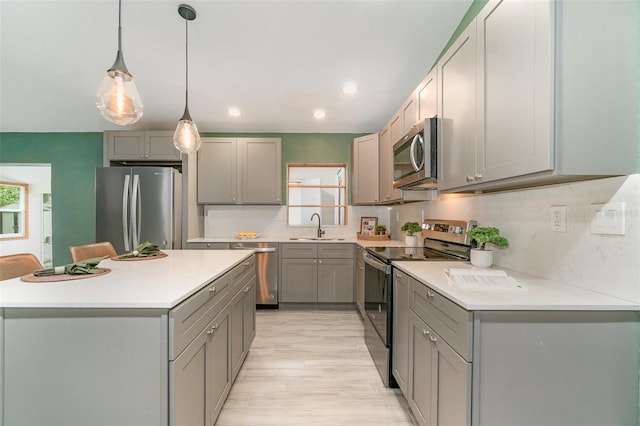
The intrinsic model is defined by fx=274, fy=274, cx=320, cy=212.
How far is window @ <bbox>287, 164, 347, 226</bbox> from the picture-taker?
14.2 ft

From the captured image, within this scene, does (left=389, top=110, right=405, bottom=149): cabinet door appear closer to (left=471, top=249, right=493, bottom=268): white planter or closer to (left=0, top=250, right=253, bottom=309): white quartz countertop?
(left=471, top=249, right=493, bottom=268): white planter

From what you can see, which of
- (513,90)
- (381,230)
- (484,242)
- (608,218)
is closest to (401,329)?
(484,242)

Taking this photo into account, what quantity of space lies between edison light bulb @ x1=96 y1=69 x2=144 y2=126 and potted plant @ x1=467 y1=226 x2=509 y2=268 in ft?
7.24

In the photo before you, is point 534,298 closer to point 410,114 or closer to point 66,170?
point 410,114

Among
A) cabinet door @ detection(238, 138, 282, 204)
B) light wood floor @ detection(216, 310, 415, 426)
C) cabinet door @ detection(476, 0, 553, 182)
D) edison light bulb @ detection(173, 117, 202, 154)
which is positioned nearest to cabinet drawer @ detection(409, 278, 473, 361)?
cabinet door @ detection(476, 0, 553, 182)

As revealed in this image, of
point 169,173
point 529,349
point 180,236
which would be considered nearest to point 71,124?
point 169,173

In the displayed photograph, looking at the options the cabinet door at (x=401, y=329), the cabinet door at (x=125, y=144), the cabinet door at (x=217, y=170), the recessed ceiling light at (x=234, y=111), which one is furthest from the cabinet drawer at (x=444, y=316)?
the cabinet door at (x=125, y=144)

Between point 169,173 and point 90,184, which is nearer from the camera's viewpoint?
point 169,173

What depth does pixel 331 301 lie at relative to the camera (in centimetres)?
365

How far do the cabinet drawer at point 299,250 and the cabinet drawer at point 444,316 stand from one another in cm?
214

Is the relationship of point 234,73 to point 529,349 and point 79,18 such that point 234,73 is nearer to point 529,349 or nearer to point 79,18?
point 79,18

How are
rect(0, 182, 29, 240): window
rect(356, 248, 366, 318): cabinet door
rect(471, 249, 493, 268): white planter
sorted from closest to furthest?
rect(471, 249, 493, 268): white planter
rect(356, 248, 366, 318): cabinet door
rect(0, 182, 29, 240): window

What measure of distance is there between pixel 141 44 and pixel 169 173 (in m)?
1.59

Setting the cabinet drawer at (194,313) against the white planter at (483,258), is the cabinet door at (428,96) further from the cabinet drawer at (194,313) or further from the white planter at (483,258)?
the cabinet drawer at (194,313)
